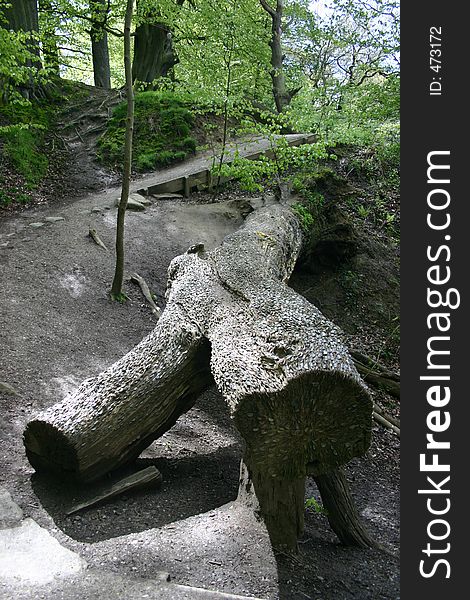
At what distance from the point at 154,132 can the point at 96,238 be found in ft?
19.8

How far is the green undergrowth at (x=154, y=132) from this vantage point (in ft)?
46.4

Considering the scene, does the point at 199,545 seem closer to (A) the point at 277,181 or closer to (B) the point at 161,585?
(B) the point at 161,585

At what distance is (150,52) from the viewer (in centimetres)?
1819

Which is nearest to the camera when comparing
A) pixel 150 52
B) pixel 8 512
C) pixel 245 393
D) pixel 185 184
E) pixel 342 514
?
pixel 245 393

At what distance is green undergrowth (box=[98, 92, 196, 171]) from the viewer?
1415 centimetres

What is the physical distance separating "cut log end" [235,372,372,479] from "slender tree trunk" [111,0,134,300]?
4988mm

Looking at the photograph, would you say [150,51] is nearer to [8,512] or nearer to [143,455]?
[143,455]

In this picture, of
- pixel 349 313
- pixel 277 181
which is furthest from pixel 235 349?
pixel 277 181

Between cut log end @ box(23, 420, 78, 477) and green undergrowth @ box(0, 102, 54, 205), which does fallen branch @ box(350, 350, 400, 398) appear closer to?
cut log end @ box(23, 420, 78, 477)

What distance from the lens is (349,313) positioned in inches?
393

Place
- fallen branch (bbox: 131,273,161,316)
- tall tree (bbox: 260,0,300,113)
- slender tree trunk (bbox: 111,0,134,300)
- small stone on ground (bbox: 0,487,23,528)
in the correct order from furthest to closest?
1. tall tree (bbox: 260,0,300,113)
2. fallen branch (bbox: 131,273,161,316)
3. slender tree trunk (bbox: 111,0,134,300)
4. small stone on ground (bbox: 0,487,23,528)

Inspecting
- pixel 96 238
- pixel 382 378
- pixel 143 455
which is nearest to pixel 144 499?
pixel 143 455

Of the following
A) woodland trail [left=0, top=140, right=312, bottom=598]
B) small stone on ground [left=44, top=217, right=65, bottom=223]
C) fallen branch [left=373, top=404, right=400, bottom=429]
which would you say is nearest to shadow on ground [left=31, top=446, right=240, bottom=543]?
woodland trail [left=0, top=140, right=312, bottom=598]

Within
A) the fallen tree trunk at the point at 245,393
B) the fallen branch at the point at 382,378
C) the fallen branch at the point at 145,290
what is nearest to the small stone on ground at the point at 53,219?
the fallen branch at the point at 145,290
